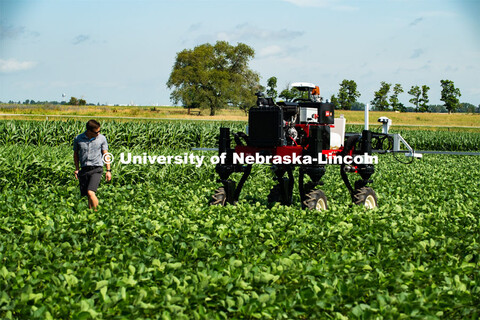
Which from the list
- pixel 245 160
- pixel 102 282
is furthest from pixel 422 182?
pixel 102 282

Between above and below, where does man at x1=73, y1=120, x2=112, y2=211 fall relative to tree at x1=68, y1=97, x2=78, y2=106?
below

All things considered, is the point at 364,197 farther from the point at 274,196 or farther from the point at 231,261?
the point at 231,261

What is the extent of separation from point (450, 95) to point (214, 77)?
48912 mm

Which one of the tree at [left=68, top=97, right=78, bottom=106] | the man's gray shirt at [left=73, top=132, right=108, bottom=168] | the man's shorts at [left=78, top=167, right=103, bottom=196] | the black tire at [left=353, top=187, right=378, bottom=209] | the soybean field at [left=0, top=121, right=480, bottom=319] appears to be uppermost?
the tree at [left=68, top=97, right=78, bottom=106]

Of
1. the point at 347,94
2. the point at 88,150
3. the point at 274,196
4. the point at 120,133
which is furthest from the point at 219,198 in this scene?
the point at 347,94

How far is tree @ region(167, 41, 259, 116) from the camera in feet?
220

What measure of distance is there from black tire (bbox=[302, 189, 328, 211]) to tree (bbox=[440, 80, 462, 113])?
301 feet

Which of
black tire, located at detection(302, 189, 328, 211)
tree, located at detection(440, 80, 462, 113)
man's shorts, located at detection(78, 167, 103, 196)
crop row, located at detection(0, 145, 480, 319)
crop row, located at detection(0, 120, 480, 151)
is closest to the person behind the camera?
crop row, located at detection(0, 145, 480, 319)

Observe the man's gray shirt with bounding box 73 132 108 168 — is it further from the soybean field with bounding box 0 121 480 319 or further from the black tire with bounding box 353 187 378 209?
the black tire with bounding box 353 187 378 209

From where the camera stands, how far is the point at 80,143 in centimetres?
898

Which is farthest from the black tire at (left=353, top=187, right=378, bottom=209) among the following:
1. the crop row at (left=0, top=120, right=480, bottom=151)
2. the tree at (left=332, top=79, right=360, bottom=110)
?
the tree at (left=332, top=79, right=360, bottom=110)

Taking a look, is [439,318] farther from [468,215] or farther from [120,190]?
[120,190]

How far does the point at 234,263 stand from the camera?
5125mm

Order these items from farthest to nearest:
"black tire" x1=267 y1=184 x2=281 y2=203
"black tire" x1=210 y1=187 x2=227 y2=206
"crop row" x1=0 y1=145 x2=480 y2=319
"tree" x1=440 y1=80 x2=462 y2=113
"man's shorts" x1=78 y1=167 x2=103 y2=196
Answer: "tree" x1=440 y1=80 x2=462 y2=113 → "black tire" x1=267 y1=184 x2=281 y2=203 → "black tire" x1=210 y1=187 x2=227 y2=206 → "man's shorts" x1=78 y1=167 x2=103 y2=196 → "crop row" x1=0 y1=145 x2=480 y2=319
